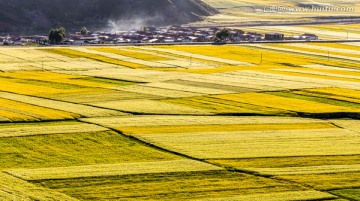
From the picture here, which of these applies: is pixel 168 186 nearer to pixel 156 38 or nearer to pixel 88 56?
pixel 88 56

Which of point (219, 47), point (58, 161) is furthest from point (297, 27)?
point (58, 161)

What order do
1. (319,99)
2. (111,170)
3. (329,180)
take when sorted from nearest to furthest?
(329,180)
(111,170)
(319,99)

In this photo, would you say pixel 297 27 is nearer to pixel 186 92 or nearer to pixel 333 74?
pixel 333 74

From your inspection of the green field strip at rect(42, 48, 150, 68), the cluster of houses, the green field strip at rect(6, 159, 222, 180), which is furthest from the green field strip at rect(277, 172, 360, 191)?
the cluster of houses

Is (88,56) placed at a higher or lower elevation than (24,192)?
higher

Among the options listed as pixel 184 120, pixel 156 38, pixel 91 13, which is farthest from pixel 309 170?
pixel 91 13

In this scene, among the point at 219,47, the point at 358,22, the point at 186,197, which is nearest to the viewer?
the point at 186,197
